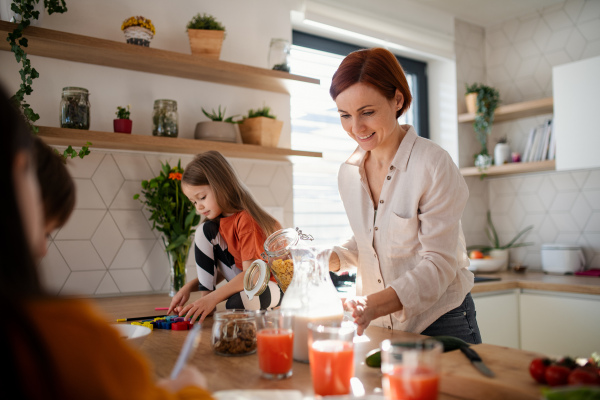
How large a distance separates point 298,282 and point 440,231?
498 millimetres

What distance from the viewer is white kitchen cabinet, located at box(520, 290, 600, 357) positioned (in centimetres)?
269

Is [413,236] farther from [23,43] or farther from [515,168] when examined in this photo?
[515,168]

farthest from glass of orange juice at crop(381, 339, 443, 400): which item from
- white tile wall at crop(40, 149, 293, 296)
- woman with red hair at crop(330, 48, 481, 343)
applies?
white tile wall at crop(40, 149, 293, 296)

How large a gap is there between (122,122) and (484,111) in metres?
2.49

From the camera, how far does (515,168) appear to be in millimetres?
3414

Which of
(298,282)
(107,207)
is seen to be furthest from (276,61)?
(298,282)

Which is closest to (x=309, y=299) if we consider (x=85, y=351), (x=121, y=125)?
(x=85, y=351)

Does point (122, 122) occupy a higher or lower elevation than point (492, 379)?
higher

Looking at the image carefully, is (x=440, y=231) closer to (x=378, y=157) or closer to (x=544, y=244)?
(x=378, y=157)

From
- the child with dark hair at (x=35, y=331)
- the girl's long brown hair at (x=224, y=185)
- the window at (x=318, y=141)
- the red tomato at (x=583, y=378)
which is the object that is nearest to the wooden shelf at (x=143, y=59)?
the window at (x=318, y=141)

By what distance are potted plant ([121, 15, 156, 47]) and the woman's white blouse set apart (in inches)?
46.8

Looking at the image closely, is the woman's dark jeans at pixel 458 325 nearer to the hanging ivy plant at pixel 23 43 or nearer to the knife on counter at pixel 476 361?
the knife on counter at pixel 476 361

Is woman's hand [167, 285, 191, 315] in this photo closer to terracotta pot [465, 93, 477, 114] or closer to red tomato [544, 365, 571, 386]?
red tomato [544, 365, 571, 386]

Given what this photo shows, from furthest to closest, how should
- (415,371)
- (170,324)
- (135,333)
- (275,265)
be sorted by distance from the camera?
(170,324) → (275,265) → (135,333) → (415,371)
